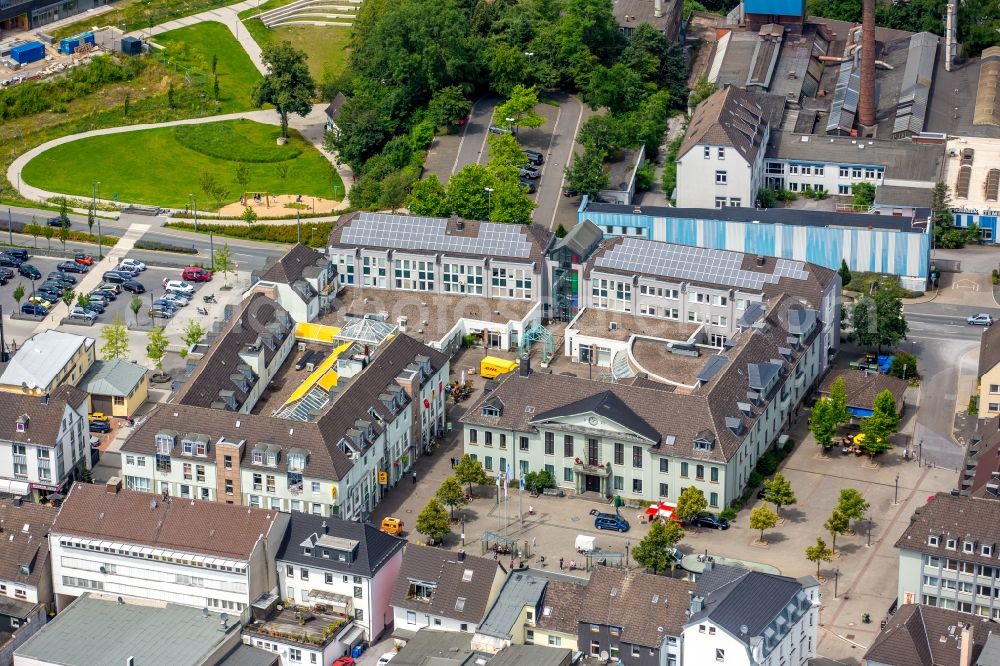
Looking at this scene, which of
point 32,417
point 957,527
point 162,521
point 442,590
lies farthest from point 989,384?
point 32,417

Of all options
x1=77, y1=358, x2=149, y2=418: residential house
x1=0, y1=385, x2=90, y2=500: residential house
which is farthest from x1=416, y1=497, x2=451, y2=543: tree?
x1=77, y1=358, x2=149, y2=418: residential house

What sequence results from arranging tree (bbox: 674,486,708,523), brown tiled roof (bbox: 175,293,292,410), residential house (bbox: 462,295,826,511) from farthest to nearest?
brown tiled roof (bbox: 175,293,292,410) → residential house (bbox: 462,295,826,511) → tree (bbox: 674,486,708,523)

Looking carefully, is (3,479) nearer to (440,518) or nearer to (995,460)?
(440,518)

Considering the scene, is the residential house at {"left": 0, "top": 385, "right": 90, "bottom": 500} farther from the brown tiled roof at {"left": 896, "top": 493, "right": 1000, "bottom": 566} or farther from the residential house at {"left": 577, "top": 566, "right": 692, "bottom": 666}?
the brown tiled roof at {"left": 896, "top": 493, "right": 1000, "bottom": 566}

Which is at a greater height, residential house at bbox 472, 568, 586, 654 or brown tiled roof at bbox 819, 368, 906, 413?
brown tiled roof at bbox 819, 368, 906, 413

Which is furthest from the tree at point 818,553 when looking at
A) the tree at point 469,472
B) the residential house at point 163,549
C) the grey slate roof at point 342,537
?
the residential house at point 163,549

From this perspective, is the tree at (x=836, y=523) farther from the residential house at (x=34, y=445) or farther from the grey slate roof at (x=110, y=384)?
the grey slate roof at (x=110, y=384)

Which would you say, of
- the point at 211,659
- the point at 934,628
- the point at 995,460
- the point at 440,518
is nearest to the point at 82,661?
the point at 211,659
